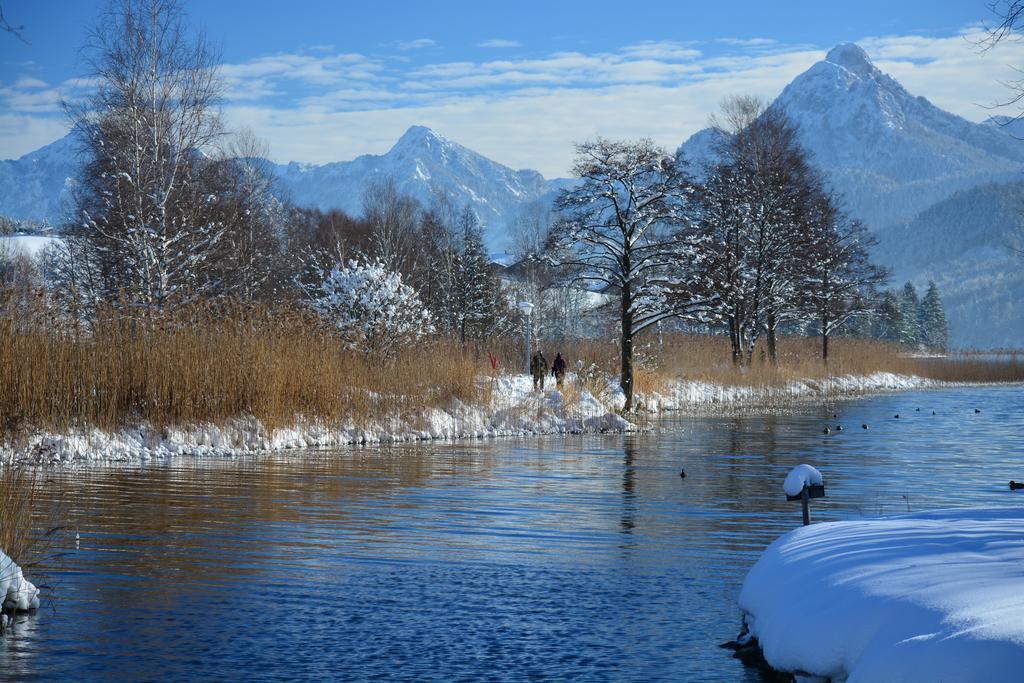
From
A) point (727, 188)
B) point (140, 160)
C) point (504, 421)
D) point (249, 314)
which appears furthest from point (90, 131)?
point (727, 188)

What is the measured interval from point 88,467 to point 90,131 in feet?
50.6

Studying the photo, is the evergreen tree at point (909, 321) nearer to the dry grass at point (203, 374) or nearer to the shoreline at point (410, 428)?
the shoreline at point (410, 428)

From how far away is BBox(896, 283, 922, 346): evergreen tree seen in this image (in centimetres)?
11431

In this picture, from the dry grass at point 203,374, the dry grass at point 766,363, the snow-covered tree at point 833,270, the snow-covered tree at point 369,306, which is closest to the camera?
the dry grass at point 203,374

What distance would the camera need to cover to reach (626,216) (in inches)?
1337

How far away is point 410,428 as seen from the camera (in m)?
27.1

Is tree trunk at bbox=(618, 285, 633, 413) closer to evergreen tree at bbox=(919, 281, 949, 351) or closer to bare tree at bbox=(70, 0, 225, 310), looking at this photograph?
bare tree at bbox=(70, 0, 225, 310)

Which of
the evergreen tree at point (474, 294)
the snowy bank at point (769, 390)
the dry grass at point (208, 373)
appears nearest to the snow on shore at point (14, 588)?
the dry grass at point (208, 373)

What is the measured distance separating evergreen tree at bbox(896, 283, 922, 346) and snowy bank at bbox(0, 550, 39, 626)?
4179 inches

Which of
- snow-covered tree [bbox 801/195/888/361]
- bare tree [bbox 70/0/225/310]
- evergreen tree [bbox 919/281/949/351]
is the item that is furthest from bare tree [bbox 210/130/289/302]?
evergreen tree [bbox 919/281/949/351]

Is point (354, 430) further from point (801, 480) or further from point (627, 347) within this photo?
point (801, 480)

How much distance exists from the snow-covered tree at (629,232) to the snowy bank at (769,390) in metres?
3.60

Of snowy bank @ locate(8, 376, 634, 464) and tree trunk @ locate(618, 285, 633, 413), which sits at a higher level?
tree trunk @ locate(618, 285, 633, 413)

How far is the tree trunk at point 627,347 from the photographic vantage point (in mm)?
34531
